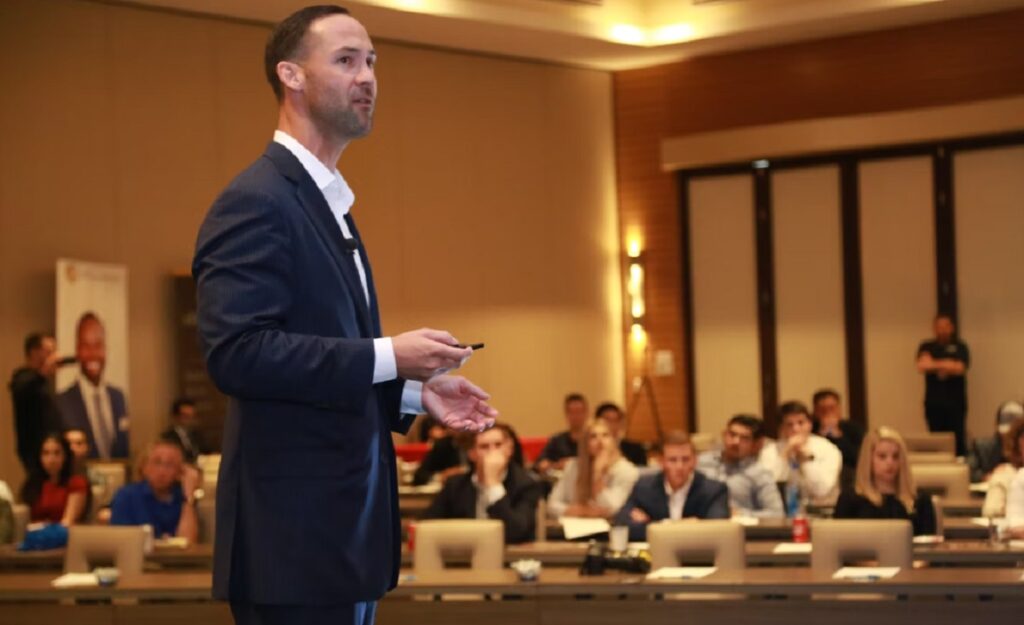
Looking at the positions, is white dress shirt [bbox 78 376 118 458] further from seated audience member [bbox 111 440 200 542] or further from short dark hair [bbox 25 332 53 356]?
seated audience member [bbox 111 440 200 542]

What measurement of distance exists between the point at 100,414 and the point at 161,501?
3.47m

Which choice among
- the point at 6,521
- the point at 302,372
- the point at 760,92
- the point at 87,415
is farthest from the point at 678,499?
the point at 760,92

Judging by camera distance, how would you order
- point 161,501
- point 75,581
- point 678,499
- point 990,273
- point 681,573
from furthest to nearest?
point 990,273, point 161,501, point 678,499, point 75,581, point 681,573

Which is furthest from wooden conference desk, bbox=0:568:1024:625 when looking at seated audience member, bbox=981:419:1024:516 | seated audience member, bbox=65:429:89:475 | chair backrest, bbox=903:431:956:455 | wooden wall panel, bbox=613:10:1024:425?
wooden wall panel, bbox=613:10:1024:425

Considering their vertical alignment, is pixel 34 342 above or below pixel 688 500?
above

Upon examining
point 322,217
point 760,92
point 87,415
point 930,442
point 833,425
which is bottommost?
point 930,442

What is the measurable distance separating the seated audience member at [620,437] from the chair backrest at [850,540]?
564 centimetres

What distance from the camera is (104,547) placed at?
6691mm

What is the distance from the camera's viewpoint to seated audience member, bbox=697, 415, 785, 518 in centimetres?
913

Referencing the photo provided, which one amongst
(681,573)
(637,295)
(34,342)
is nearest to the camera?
(681,573)

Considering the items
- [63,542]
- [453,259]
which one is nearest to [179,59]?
[453,259]

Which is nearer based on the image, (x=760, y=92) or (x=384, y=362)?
(x=384, y=362)

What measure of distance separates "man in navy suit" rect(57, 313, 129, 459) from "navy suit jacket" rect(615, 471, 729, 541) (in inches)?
203

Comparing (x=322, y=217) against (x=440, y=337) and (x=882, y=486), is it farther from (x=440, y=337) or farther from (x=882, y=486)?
(x=882, y=486)
